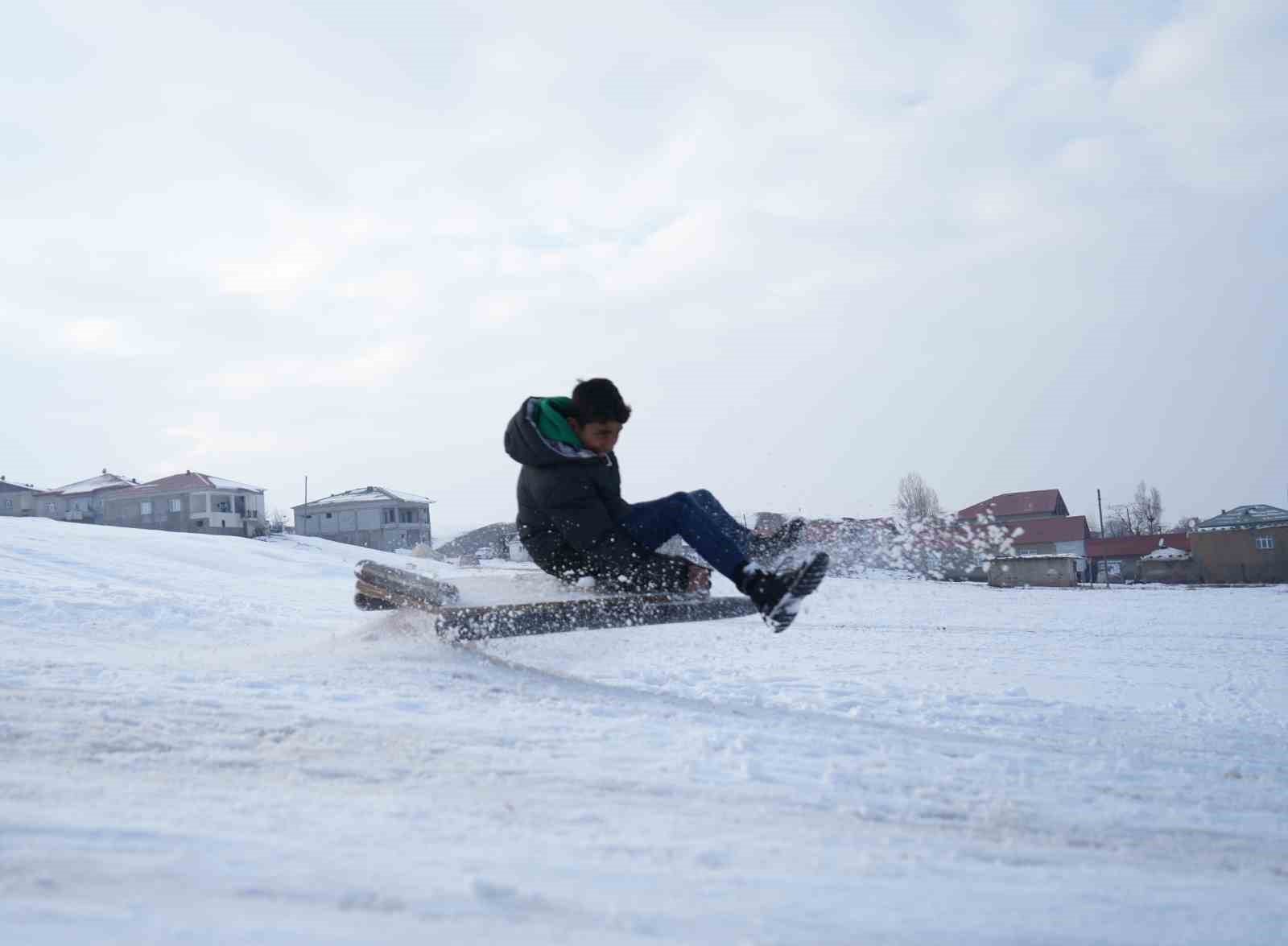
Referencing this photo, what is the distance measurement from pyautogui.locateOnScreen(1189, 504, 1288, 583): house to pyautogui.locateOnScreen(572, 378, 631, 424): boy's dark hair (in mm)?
35609

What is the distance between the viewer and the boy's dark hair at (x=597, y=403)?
482 cm

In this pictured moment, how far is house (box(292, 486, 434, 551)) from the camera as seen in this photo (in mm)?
63875

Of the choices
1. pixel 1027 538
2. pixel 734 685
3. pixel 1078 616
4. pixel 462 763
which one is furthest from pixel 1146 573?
pixel 462 763

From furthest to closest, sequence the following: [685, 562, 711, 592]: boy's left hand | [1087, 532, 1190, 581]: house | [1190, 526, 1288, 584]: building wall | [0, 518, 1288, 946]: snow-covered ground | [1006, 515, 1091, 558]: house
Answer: [1087, 532, 1190, 581]: house
[1006, 515, 1091, 558]: house
[1190, 526, 1288, 584]: building wall
[685, 562, 711, 592]: boy's left hand
[0, 518, 1288, 946]: snow-covered ground

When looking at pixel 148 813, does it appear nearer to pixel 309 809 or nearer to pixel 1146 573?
pixel 309 809

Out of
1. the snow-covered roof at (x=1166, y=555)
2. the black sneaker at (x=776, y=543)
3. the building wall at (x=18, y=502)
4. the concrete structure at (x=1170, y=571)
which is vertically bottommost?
the concrete structure at (x=1170, y=571)

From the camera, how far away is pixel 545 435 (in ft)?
15.8

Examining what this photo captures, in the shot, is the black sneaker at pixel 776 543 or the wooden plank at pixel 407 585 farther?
the wooden plank at pixel 407 585

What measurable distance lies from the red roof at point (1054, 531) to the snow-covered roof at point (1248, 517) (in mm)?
10168

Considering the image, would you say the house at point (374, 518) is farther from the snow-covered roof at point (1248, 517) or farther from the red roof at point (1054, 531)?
the snow-covered roof at point (1248, 517)

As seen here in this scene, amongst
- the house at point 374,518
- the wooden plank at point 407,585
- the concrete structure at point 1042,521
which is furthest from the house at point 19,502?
the wooden plank at point 407,585

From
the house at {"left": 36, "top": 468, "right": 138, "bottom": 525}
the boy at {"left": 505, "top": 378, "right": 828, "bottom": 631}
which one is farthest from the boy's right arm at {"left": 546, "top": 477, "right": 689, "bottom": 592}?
the house at {"left": 36, "top": 468, "right": 138, "bottom": 525}

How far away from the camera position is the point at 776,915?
200 centimetres

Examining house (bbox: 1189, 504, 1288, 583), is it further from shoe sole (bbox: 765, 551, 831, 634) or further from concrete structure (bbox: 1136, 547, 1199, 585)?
shoe sole (bbox: 765, 551, 831, 634)
